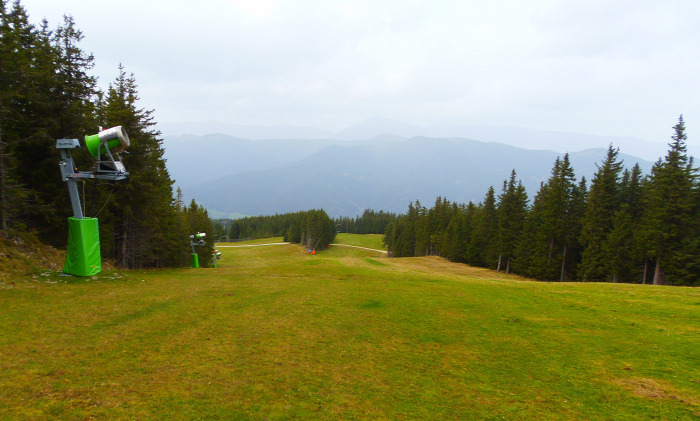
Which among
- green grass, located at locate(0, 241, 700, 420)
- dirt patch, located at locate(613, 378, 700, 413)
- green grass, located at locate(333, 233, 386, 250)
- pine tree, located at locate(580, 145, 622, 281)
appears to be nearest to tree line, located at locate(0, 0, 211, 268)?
green grass, located at locate(0, 241, 700, 420)

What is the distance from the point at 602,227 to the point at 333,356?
38.8 meters

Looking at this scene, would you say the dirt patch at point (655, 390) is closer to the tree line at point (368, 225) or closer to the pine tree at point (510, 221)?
the pine tree at point (510, 221)

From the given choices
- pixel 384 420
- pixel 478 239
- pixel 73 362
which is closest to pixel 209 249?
pixel 478 239

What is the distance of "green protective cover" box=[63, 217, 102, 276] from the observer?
1437 centimetres

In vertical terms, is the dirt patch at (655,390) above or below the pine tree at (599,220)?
below

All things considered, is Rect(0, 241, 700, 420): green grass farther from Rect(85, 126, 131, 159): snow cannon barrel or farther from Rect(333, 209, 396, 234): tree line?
Rect(333, 209, 396, 234): tree line

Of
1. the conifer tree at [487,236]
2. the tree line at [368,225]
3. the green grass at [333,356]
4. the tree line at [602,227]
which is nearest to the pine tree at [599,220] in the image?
the tree line at [602,227]

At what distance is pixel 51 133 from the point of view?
17891 millimetres

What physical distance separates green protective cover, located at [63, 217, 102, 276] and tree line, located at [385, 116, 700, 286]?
42.8 m

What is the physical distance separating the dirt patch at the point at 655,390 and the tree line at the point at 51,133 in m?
21.7

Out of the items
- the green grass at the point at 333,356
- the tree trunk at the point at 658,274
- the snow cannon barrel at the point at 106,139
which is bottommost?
the green grass at the point at 333,356

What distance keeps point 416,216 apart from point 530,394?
76221 mm

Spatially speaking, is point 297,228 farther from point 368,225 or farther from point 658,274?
point 658,274

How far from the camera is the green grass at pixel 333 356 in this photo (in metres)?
5.77
